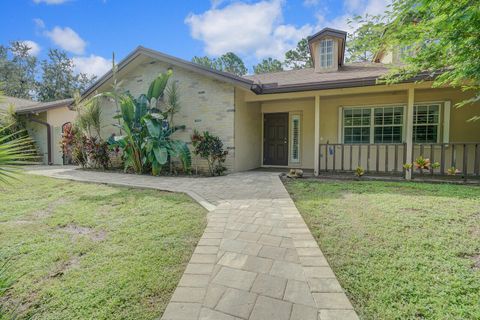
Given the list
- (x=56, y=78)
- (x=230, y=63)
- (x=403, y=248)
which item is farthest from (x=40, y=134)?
(x=230, y=63)

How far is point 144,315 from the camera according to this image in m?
1.86

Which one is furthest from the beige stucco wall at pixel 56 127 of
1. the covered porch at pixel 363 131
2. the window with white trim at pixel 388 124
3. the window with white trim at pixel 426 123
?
the window with white trim at pixel 426 123

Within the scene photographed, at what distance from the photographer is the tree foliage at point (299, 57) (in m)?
28.7

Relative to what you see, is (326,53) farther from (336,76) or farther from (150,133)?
(150,133)

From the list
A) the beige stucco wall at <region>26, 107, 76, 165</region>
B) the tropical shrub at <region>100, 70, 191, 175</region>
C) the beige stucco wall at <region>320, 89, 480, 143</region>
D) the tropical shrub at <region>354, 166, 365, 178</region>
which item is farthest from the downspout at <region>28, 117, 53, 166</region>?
the tropical shrub at <region>354, 166, 365, 178</region>

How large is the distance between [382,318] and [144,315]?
1.75m

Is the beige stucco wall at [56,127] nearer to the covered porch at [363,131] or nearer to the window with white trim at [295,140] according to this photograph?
the covered porch at [363,131]

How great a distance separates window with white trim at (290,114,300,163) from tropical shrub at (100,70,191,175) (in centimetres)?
426

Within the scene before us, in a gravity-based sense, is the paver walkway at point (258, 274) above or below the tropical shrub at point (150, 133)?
below

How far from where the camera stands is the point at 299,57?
29.6m

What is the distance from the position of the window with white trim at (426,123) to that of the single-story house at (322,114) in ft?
0.09

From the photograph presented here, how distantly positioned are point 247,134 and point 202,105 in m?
1.97

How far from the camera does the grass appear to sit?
202 centimetres

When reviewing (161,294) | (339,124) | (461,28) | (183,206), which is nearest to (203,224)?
(183,206)
